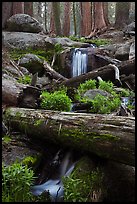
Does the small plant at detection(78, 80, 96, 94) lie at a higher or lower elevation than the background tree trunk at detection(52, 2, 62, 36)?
lower

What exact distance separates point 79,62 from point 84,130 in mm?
7667

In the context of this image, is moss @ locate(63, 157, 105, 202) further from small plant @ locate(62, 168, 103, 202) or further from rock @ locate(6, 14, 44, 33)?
rock @ locate(6, 14, 44, 33)

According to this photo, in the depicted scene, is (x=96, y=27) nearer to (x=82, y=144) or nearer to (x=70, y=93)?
(x=70, y=93)

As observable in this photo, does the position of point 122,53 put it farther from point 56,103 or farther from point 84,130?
point 84,130

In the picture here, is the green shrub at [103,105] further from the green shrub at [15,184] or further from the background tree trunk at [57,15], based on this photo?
the background tree trunk at [57,15]

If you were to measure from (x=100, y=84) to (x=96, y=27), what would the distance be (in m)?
11.6

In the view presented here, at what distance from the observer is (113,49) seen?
13.0m

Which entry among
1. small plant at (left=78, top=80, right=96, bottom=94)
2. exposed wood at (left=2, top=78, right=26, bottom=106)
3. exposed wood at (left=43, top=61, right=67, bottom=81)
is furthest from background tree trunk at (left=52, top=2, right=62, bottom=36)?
exposed wood at (left=2, top=78, right=26, bottom=106)

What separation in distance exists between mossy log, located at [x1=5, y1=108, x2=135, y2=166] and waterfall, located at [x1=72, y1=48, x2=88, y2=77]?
20.3ft

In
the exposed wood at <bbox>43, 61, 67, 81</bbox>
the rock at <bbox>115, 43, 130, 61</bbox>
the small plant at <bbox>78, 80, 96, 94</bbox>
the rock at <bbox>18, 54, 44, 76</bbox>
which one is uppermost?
the rock at <bbox>115, 43, 130, 61</bbox>

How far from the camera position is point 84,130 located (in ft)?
15.1

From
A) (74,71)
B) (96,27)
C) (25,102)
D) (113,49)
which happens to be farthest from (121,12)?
(25,102)

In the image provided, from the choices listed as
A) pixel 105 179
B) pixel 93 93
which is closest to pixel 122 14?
pixel 93 93

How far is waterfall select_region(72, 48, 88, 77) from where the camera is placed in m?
11.8
